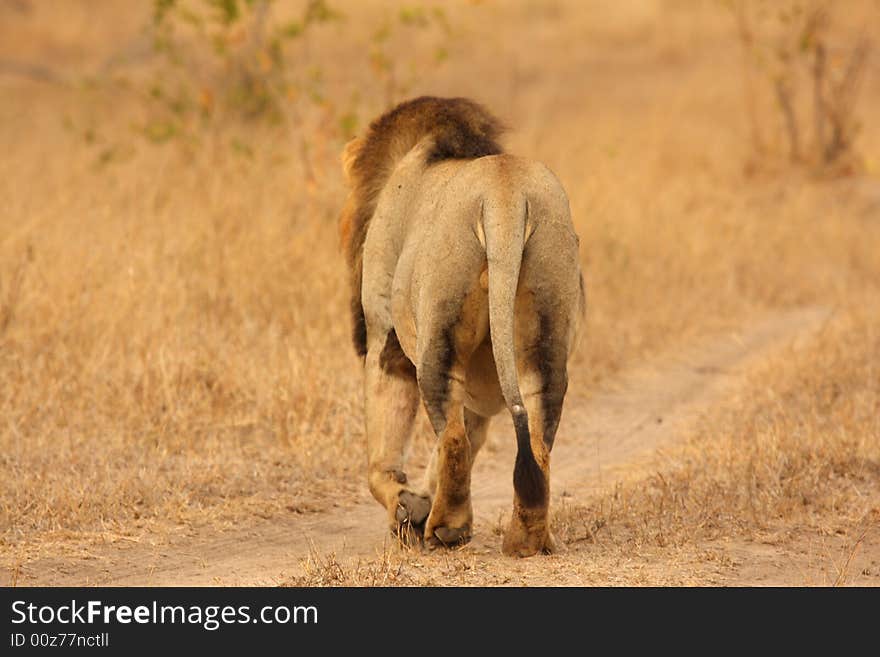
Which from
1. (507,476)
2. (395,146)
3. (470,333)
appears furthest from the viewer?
(507,476)

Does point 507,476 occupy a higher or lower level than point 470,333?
lower

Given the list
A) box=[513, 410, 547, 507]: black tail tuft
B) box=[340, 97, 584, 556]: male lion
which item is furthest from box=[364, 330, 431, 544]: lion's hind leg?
box=[513, 410, 547, 507]: black tail tuft

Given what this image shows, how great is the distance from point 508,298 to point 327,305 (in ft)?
12.9

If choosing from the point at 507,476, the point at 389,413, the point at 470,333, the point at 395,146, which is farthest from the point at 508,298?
the point at 507,476

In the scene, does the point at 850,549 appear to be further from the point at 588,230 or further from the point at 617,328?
the point at 588,230

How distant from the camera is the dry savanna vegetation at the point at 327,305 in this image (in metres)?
5.13

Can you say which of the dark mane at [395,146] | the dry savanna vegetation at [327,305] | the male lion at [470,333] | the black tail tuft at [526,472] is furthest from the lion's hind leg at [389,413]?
the black tail tuft at [526,472]

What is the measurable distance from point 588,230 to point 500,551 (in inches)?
227

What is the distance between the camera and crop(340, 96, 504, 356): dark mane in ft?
16.9

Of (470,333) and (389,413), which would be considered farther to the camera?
(389,413)

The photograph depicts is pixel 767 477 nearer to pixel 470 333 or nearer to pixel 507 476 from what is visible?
pixel 507 476

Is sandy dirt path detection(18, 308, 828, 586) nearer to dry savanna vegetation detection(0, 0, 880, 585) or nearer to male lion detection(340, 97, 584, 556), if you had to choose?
dry savanna vegetation detection(0, 0, 880, 585)

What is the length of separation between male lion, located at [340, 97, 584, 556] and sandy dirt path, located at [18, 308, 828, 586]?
0.27 meters

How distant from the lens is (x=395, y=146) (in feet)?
17.6
